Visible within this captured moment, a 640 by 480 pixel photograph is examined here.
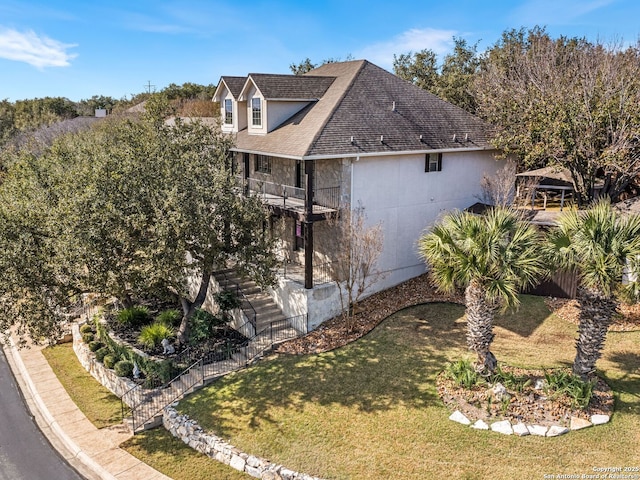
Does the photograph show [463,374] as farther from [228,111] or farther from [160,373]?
[228,111]

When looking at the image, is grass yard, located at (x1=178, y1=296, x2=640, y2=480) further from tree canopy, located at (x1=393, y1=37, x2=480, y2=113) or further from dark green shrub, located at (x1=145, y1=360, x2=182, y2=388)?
tree canopy, located at (x1=393, y1=37, x2=480, y2=113)

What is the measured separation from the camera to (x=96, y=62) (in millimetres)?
34875

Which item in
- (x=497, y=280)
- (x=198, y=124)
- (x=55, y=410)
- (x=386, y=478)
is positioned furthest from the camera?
(x=198, y=124)

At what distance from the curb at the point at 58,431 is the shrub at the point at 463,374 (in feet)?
33.2

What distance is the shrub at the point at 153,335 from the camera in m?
18.4

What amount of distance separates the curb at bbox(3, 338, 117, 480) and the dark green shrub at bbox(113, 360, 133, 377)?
245 cm

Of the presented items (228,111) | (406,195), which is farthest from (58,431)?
(228,111)

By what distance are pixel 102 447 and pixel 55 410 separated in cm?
331

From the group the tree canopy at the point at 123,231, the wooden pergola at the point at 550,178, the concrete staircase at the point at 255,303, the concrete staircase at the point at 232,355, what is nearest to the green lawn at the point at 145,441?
the concrete staircase at the point at 232,355

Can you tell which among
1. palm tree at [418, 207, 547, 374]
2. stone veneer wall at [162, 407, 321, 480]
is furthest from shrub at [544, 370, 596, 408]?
stone veneer wall at [162, 407, 321, 480]

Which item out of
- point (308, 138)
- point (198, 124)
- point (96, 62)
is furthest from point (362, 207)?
point (96, 62)

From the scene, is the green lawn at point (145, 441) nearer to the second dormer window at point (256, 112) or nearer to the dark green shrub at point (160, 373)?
the dark green shrub at point (160, 373)

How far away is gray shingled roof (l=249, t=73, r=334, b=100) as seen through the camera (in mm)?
23141

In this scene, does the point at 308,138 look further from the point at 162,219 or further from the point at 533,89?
the point at 533,89
